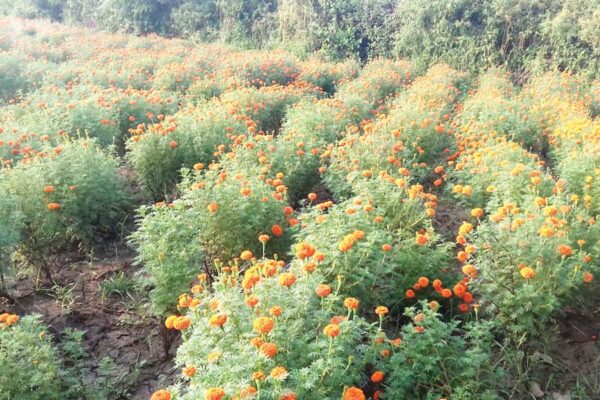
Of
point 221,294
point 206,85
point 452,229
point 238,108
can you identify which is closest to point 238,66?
point 206,85

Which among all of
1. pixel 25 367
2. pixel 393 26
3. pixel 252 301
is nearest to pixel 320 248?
pixel 252 301

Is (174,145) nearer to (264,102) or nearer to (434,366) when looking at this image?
(264,102)

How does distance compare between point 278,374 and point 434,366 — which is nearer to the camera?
point 278,374

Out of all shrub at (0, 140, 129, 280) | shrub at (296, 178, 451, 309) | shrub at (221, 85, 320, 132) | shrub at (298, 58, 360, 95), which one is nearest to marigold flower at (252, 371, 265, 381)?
shrub at (296, 178, 451, 309)

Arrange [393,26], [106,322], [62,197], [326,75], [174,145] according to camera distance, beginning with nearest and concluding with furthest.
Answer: [106,322] < [62,197] < [174,145] < [326,75] < [393,26]

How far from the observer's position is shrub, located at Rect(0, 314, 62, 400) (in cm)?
240

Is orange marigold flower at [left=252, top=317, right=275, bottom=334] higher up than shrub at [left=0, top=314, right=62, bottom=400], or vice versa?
orange marigold flower at [left=252, top=317, right=275, bottom=334]

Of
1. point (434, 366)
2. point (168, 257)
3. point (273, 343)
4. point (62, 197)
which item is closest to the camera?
point (273, 343)

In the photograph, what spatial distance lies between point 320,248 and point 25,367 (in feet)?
5.67

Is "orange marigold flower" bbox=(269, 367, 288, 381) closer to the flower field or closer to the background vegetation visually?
the flower field

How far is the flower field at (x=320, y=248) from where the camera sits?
2309 mm

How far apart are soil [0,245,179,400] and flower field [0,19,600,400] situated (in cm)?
6

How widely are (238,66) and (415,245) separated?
25.1ft

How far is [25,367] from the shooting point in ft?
8.20
